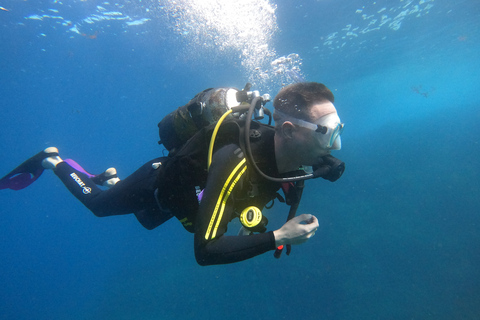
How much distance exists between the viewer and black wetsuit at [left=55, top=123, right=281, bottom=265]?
1974mm

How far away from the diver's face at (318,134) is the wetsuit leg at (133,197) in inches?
79.7

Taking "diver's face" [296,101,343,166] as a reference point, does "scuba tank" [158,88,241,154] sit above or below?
above

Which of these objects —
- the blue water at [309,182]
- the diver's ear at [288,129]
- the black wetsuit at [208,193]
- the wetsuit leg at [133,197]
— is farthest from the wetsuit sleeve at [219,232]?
the blue water at [309,182]

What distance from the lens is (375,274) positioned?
31.8 ft

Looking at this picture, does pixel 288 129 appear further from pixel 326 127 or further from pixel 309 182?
pixel 309 182

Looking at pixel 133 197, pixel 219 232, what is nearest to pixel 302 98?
pixel 219 232

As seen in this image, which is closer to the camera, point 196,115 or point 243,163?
point 243,163

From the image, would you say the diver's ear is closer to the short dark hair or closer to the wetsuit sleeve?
the short dark hair

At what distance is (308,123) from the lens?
2420 mm

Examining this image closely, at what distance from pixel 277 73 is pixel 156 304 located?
22.2m

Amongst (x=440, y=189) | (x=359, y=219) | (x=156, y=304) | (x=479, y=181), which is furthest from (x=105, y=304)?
(x=479, y=181)

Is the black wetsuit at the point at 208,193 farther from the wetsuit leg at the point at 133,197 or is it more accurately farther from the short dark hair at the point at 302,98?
the short dark hair at the point at 302,98

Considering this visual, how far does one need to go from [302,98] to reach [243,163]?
929mm

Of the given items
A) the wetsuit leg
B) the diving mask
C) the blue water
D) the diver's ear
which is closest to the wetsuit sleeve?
the diver's ear
